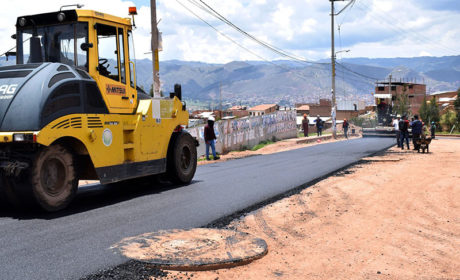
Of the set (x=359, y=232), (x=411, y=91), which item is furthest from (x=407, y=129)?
(x=411, y=91)

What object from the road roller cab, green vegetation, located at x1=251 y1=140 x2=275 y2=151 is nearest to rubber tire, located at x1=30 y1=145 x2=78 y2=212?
the road roller cab

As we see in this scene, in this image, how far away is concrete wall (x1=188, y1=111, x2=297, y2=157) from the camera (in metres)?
26.9

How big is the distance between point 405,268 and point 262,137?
98.6 feet

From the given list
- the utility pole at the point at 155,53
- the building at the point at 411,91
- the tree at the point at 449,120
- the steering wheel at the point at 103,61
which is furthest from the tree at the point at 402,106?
the steering wheel at the point at 103,61

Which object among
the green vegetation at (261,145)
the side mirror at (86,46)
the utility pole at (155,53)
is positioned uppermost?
the utility pole at (155,53)

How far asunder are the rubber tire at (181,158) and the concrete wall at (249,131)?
12397 millimetres

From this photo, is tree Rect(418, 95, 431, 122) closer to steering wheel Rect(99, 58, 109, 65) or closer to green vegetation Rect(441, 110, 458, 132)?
green vegetation Rect(441, 110, 458, 132)

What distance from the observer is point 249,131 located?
107 ft

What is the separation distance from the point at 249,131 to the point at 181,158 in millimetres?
20868

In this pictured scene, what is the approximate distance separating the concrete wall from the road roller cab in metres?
14.5

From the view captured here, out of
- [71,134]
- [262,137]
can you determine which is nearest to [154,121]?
[71,134]

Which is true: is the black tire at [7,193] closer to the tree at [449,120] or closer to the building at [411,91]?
the tree at [449,120]

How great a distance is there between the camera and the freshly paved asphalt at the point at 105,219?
5.55 m

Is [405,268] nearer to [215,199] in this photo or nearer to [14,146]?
[215,199]
